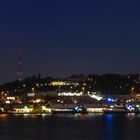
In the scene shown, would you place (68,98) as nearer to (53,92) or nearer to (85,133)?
(53,92)

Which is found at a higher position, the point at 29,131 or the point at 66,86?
the point at 66,86

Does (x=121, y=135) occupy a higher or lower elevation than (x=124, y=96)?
lower

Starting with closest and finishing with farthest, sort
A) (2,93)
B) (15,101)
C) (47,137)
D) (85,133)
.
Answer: (47,137) < (85,133) < (15,101) < (2,93)

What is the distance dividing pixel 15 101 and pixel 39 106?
9559 millimetres

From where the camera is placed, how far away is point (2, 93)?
502 feet

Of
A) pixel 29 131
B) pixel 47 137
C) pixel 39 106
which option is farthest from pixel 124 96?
pixel 47 137

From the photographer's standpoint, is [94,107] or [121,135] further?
[94,107]

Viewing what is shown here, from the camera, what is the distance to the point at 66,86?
153250 millimetres

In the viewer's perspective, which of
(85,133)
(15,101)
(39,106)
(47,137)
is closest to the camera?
(47,137)

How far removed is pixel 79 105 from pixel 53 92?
35.2 ft

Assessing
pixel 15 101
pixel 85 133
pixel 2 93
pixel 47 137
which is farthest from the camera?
pixel 2 93

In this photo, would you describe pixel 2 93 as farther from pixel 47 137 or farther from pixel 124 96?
pixel 47 137

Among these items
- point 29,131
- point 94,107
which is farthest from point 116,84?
point 29,131

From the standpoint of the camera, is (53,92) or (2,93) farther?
(2,93)
